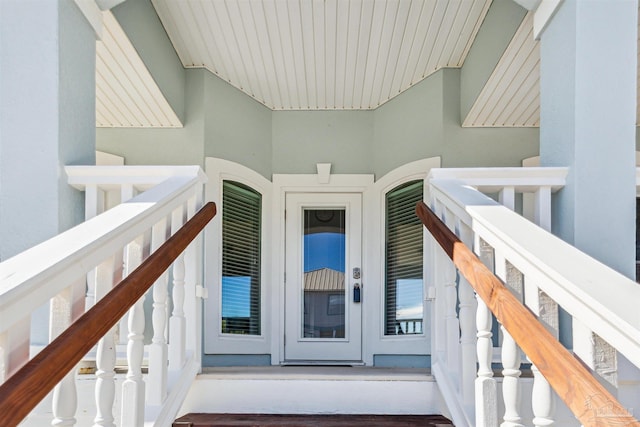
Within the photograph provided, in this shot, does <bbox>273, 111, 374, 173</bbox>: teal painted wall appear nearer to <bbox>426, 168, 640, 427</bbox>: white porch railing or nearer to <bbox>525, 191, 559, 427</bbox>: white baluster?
<bbox>426, 168, 640, 427</bbox>: white porch railing

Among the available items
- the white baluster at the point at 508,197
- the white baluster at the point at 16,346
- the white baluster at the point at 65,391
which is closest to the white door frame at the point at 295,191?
the white baluster at the point at 508,197

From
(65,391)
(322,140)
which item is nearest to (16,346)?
(65,391)

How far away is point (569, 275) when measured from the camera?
1324 millimetres

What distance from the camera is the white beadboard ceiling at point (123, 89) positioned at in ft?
10.7

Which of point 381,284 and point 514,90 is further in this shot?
point 381,284

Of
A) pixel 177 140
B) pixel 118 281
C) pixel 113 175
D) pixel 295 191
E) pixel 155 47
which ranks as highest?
pixel 155 47

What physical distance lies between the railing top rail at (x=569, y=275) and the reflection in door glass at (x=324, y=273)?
11.0 feet

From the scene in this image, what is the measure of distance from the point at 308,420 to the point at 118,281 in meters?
0.99

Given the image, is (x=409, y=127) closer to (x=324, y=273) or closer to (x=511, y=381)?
(x=324, y=273)

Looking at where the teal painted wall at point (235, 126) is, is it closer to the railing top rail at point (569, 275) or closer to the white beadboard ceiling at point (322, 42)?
the white beadboard ceiling at point (322, 42)

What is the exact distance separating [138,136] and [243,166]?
889mm

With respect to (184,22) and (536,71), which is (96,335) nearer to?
(184,22)

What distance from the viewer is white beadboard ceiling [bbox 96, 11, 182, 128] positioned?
10.7ft

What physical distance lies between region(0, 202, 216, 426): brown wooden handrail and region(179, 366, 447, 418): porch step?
82 cm
